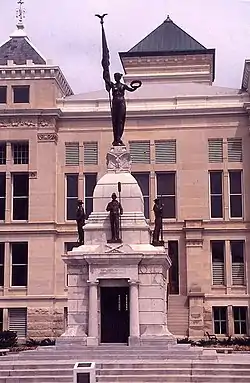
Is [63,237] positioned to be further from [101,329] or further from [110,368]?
[110,368]

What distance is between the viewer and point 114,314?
33844 mm

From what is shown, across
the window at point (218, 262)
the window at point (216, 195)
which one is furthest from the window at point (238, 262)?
the window at point (216, 195)

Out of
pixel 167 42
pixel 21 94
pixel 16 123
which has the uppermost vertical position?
pixel 167 42

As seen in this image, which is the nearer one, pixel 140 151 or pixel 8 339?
pixel 8 339

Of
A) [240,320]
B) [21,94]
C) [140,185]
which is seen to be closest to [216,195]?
[140,185]

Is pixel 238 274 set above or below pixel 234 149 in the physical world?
below

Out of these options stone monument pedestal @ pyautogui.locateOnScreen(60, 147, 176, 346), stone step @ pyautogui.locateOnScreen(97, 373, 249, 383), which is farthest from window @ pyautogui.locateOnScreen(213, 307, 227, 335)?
stone step @ pyautogui.locateOnScreen(97, 373, 249, 383)

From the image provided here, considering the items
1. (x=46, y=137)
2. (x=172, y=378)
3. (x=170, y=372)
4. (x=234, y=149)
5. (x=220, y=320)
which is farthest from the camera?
(x=46, y=137)

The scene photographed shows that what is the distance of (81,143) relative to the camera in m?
60.2

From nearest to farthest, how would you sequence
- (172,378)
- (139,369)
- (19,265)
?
(172,378) < (139,369) < (19,265)

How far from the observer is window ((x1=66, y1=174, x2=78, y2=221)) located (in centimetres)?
5938

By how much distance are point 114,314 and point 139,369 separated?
A: 6.59 metres

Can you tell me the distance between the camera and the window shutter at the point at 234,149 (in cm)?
5903

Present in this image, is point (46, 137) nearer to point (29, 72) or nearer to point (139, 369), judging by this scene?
point (29, 72)
